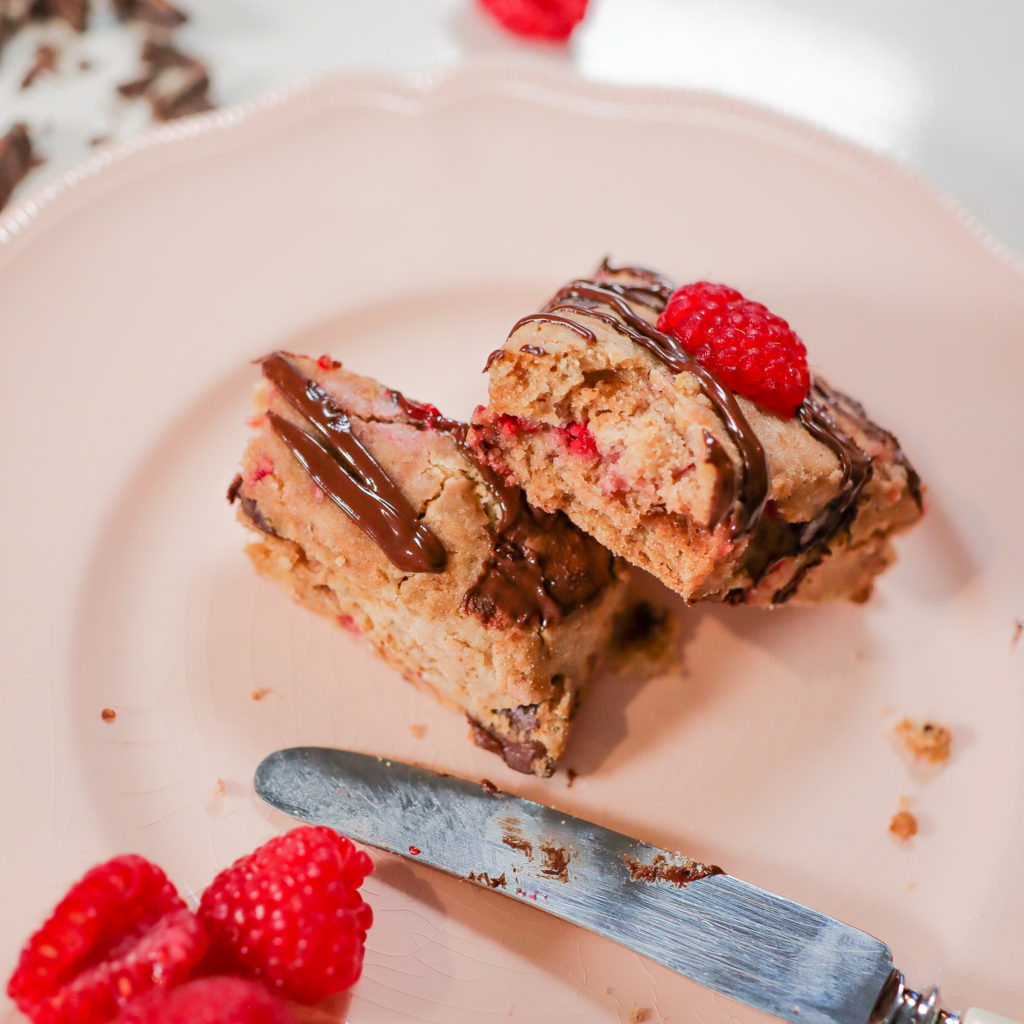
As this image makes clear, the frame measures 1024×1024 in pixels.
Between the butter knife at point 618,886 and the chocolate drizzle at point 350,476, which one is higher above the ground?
the chocolate drizzle at point 350,476

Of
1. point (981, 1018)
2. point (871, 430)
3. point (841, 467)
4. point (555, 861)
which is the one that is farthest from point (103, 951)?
point (871, 430)

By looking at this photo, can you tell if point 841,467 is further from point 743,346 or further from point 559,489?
point 559,489

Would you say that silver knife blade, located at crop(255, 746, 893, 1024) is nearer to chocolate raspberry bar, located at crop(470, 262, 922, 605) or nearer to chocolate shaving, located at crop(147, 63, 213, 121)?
chocolate raspberry bar, located at crop(470, 262, 922, 605)

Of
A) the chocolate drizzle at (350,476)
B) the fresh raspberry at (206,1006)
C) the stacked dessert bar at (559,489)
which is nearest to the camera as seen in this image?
the fresh raspberry at (206,1006)

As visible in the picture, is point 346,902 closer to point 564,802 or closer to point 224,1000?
point 224,1000

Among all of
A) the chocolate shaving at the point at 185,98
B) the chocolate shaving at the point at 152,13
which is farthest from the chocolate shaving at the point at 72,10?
the chocolate shaving at the point at 185,98

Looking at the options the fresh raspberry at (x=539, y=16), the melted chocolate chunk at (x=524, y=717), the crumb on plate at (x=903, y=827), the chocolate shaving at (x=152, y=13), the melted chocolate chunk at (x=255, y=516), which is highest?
the fresh raspberry at (x=539, y=16)

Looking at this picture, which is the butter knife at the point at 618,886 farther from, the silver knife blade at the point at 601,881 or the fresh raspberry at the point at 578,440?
the fresh raspberry at the point at 578,440

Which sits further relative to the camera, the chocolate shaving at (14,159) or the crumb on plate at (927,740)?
the chocolate shaving at (14,159)
